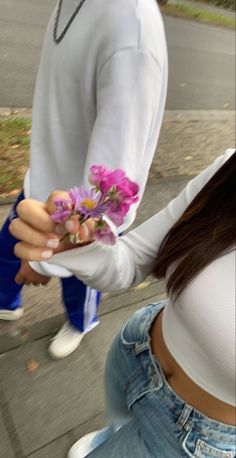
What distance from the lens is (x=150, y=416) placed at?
1.29 metres

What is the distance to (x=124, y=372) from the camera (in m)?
1.43

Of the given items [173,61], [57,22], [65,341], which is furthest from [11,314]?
[173,61]

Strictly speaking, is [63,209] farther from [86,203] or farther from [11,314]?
[11,314]

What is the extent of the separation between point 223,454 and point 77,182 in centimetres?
98

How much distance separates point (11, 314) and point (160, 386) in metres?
1.48

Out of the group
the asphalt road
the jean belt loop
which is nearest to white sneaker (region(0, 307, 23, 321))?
the jean belt loop

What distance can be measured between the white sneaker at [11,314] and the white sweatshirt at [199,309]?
4.43ft

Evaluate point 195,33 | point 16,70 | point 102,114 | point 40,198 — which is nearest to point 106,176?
point 102,114

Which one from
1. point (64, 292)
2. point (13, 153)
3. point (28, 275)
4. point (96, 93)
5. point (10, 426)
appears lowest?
point (13, 153)

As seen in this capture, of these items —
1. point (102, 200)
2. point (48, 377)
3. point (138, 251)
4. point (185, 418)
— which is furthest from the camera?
point (48, 377)

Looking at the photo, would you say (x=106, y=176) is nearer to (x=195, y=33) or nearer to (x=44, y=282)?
(x=44, y=282)

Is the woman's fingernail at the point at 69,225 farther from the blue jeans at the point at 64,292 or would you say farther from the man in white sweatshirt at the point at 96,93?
the blue jeans at the point at 64,292

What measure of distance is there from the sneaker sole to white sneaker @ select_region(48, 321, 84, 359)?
228 mm

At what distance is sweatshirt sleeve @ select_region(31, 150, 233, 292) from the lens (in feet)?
4.24
